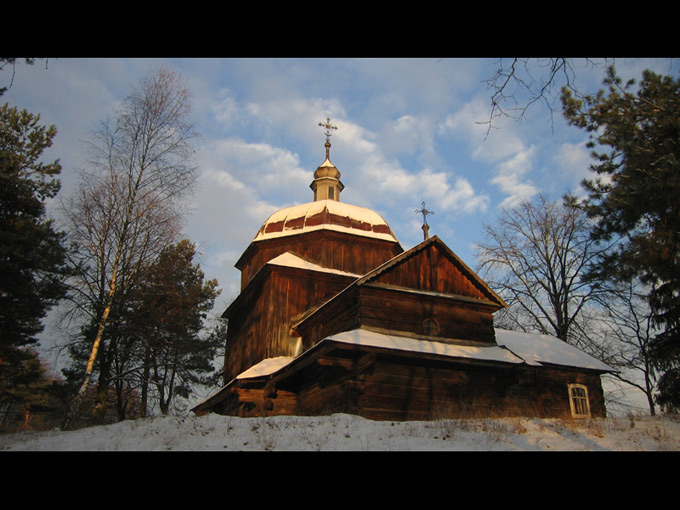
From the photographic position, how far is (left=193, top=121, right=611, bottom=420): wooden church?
14.5 metres

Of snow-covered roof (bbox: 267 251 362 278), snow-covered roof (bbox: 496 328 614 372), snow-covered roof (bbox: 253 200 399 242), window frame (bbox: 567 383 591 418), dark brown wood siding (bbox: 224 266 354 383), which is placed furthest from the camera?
snow-covered roof (bbox: 253 200 399 242)

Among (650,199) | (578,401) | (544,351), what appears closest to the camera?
(650,199)

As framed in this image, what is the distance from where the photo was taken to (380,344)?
1393cm

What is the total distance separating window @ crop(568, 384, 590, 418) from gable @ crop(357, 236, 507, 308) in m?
4.43

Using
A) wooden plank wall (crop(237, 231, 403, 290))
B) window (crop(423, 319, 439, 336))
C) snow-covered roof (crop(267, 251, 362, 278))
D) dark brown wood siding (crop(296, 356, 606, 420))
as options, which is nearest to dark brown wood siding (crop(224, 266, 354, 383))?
snow-covered roof (crop(267, 251, 362, 278))

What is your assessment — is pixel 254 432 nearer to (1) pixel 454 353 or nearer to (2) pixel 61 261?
(1) pixel 454 353

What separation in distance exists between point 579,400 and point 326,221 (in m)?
12.3

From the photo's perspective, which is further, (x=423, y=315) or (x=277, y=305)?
(x=277, y=305)

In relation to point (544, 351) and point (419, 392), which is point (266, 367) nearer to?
point (419, 392)

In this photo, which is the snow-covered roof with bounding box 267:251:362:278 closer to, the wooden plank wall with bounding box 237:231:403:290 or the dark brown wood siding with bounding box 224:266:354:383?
the dark brown wood siding with bounding box 224:266:354:383

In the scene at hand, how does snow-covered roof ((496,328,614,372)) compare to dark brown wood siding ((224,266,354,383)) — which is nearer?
snow-covered roof ((496,328,614,372))

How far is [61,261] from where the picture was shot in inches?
755

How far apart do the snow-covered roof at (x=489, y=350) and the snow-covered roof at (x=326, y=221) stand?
6.55 meters

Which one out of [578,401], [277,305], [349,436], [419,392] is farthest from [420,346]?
[578,401]
